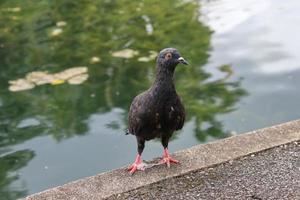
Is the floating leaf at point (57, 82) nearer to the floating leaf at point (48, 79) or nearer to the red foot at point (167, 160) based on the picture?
the floating leaf at point (48, 79)

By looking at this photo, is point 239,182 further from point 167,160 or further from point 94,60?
point 94,60

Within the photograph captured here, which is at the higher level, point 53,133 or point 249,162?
point 249,162

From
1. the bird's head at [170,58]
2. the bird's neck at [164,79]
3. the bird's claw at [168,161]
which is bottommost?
the bird's claw at [168,161]

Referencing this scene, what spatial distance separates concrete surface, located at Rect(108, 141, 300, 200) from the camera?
357 cm

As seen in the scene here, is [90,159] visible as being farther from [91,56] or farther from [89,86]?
[91,56]

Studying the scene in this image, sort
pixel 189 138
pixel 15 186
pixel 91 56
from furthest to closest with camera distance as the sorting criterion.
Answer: pixel 91 56 < pixel 189 138 < pixel 15 186

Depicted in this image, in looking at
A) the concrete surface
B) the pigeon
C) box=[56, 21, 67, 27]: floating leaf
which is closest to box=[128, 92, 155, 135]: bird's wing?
the pigeon

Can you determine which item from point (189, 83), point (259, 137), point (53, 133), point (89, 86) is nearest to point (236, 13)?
point (189, 83)

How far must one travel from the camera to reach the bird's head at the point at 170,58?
357 centimetres

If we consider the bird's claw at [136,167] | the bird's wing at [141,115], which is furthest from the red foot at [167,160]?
the bird's wing at [141,115]

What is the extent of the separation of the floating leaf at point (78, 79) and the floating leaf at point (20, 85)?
21.1 inches

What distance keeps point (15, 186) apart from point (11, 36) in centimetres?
402

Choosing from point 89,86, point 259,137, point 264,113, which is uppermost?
point 259,137

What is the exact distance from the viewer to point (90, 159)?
652 centimetres
